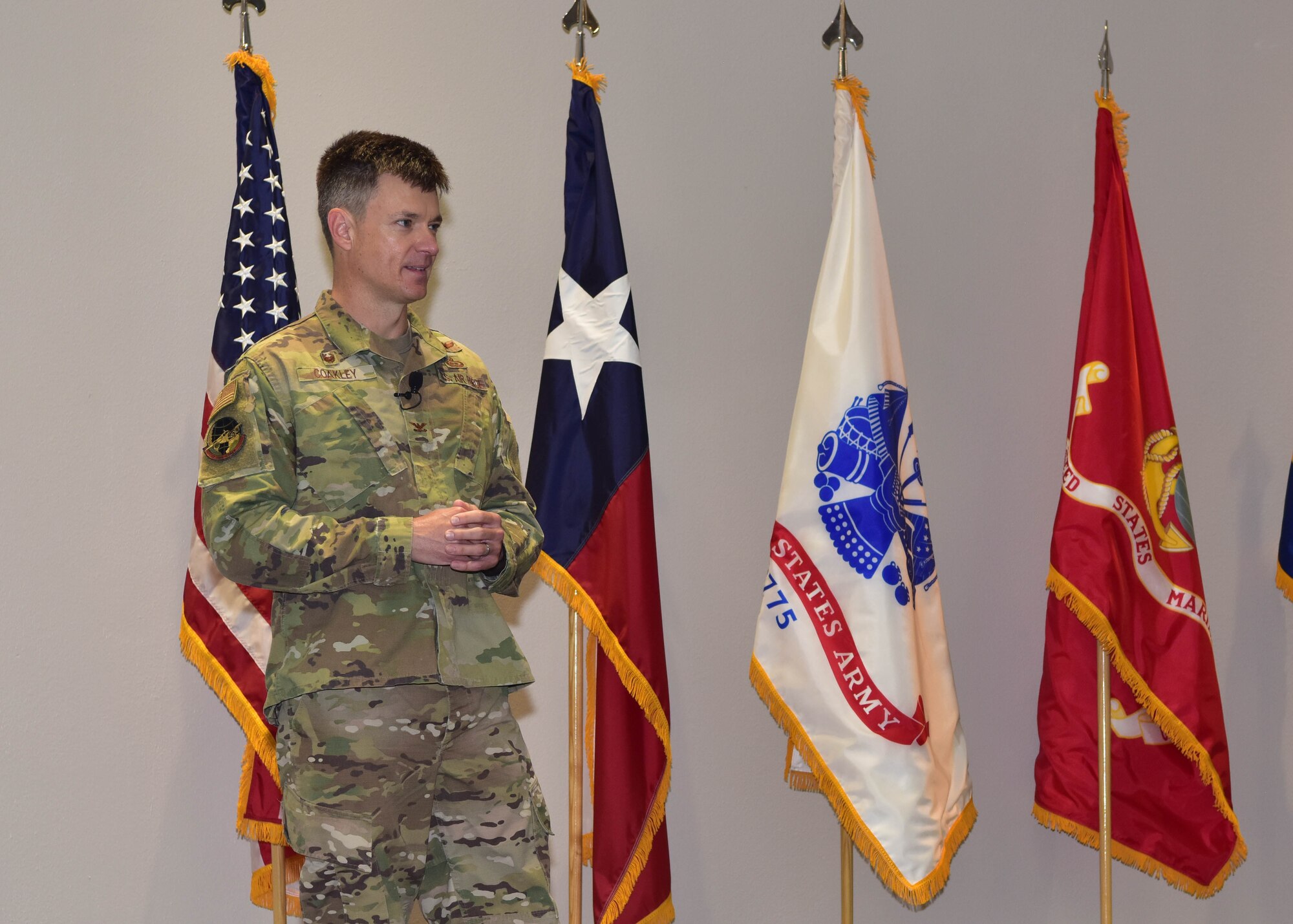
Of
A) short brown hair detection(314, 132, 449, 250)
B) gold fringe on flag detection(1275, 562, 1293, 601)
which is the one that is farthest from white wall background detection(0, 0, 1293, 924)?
short brown hair detection(314, 132, 449, 250)

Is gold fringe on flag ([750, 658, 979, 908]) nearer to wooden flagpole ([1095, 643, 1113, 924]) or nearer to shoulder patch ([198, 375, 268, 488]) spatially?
wooden flagpole ([1095, 643, 1113, 924])

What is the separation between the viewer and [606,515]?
8.97 ft

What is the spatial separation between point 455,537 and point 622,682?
0.98m

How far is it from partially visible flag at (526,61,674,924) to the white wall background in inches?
11.7

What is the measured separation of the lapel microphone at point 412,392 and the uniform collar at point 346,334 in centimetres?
3

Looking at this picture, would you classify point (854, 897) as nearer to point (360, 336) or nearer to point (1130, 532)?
point (1130, 532)

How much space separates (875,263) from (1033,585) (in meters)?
1.11

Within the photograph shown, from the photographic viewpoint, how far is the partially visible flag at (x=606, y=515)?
2.71 metres

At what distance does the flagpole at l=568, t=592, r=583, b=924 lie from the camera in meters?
2.75

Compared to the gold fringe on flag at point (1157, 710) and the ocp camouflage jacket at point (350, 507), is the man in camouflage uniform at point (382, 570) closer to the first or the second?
the ocp camouflage jacket at point (350, 507)

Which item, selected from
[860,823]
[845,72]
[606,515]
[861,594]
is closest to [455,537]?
[606,515]

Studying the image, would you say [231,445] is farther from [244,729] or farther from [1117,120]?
[1117,120]

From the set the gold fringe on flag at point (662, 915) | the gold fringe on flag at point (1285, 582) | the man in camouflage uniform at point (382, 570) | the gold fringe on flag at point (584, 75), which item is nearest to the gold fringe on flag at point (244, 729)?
the man in camouflage uniform at point (382, 570)

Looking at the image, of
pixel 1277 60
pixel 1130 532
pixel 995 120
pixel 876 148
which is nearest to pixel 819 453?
pixel 1130 532
